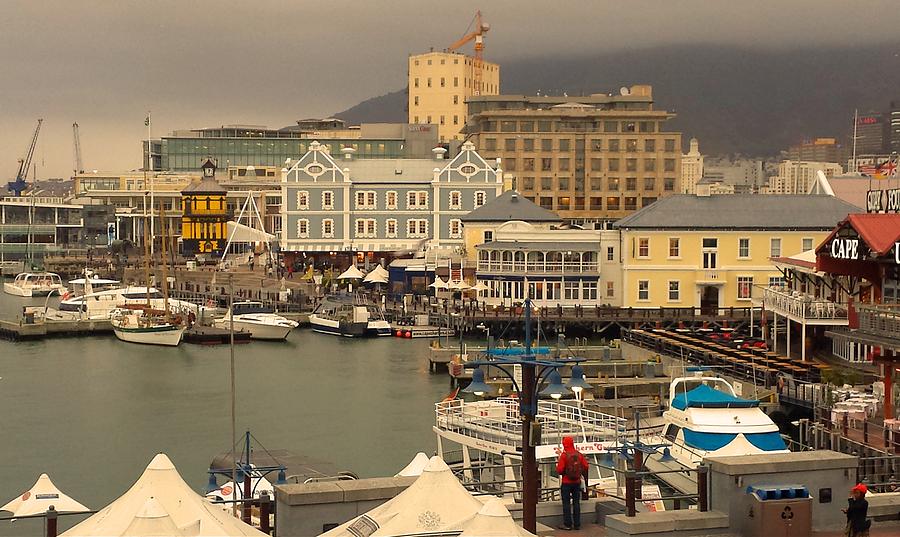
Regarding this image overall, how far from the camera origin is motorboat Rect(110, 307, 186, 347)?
6662 cm

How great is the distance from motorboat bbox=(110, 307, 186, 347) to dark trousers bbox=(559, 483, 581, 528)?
51789 millimetres

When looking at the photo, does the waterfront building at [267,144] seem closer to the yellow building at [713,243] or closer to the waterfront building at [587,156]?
the waterfront building at [587,156]

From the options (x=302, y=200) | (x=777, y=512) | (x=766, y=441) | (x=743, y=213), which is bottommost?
(x=766, y=441)

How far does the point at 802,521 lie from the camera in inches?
577

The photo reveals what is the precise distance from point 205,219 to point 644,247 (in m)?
54.5

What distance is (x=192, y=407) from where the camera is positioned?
46.2 meters

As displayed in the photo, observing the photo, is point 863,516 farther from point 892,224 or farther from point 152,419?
point 152,419

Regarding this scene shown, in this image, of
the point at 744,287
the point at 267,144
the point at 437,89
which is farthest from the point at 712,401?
the point at 437,89

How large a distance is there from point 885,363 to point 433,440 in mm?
12740

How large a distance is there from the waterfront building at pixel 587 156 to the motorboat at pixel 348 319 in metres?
41.2

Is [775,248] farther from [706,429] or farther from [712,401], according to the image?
[706,429]

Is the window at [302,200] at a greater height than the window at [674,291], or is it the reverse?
the window at [302,200]

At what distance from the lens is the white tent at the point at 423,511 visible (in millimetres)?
13859

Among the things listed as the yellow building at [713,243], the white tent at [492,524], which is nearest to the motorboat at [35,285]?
the yellow building at [713,243]
